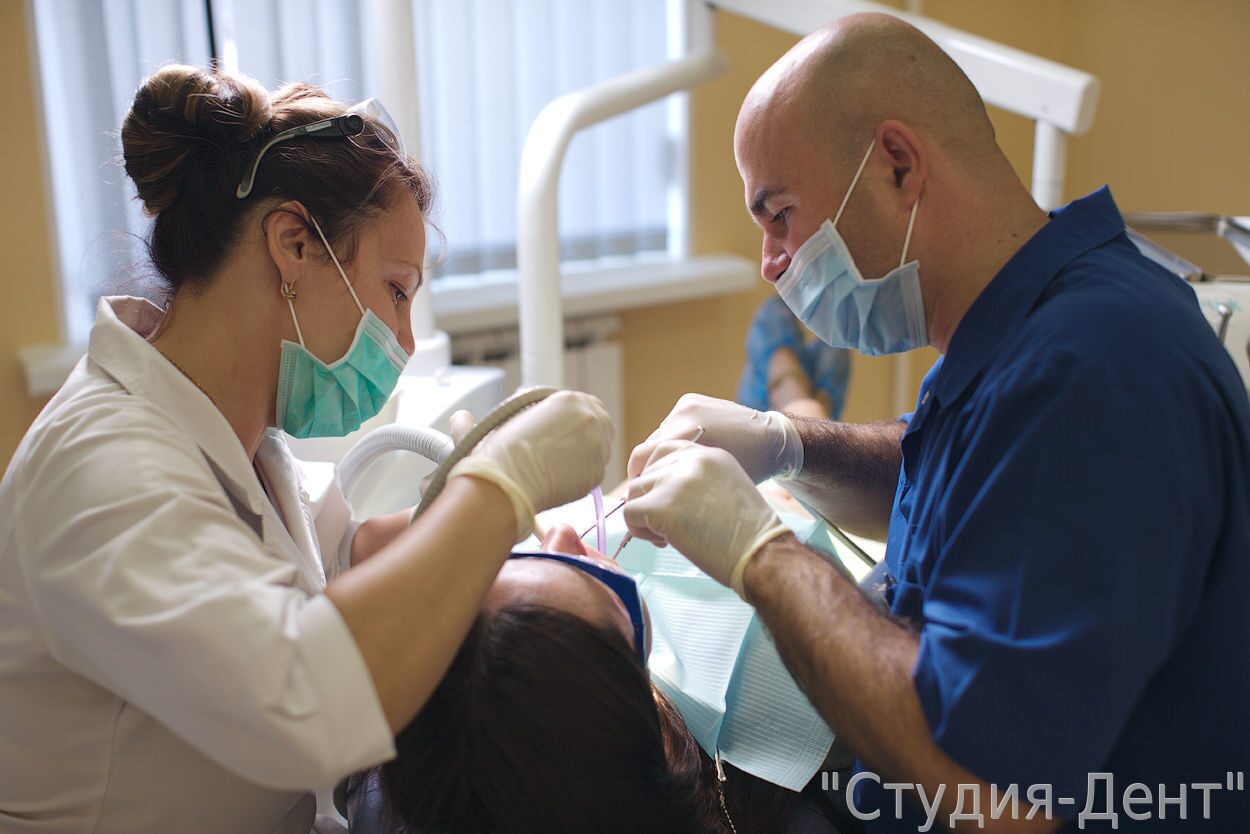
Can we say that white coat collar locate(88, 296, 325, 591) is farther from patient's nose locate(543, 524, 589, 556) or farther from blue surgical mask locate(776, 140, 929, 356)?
blue surgical mask locate(776, 140, 929, 356)

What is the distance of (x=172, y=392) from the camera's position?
114 cm

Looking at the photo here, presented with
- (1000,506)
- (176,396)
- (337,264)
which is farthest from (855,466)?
(176,396)

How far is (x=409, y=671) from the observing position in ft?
2.98

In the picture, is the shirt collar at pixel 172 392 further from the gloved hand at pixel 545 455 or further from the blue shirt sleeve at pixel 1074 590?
the blue shirt sleeve at pixel 1074 590

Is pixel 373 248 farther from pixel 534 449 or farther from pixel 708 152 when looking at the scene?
pixel 708 152

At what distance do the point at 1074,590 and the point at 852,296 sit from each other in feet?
1.74

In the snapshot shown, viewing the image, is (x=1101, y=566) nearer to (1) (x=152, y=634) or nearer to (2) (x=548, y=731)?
(2) (x=548, y=731)

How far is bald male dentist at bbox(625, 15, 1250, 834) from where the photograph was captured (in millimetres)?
962

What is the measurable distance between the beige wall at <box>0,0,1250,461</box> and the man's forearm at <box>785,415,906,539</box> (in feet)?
5.77

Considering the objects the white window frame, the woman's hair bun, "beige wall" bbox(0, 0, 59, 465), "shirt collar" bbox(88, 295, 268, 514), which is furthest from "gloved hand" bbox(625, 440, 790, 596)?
"beige wall" bbox(0, 0, 59, 465)

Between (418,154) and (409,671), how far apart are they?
131 cm

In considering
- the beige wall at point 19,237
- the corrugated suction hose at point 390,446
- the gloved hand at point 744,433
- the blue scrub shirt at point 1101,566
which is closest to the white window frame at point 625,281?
the beige wall at point 19,237

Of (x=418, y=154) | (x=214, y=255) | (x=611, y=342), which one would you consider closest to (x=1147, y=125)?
(x=611, y=342)

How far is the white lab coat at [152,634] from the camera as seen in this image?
859mm
